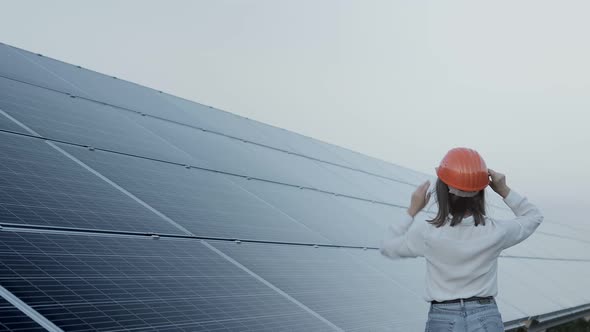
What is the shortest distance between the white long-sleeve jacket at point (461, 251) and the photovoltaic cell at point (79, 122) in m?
5.27

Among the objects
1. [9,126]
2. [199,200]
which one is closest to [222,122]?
[199,200]

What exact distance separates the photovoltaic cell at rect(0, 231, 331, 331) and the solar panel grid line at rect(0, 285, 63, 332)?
5cm

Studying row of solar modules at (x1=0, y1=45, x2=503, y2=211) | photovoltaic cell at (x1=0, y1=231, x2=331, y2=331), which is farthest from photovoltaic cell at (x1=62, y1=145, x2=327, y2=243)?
photovoltaic cell at (x1=0, y1=231, x2=331, y2=331)

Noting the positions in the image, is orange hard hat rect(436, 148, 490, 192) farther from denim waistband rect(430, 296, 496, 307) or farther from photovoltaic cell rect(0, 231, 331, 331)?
photovoltaic cell rect(0, 231, 331, 331)

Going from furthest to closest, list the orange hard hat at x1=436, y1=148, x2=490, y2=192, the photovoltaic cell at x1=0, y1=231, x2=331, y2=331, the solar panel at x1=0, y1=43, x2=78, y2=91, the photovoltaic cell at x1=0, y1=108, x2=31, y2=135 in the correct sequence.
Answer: the solar panel at x1=0, y1=43, x2=78, y2=91
the photovoltaic cell at x1=0, y1=108, x2=31, y2=135
the photovoltaic cell at x1=0, y1=231, x2=331, y2=331
the orange hard hat at x1=436, y1=148, x2=490, y2=192

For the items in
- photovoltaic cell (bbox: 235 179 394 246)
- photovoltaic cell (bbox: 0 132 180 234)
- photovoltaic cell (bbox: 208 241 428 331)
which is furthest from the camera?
photovoltaic cell (bbox: 235 179 394 246)

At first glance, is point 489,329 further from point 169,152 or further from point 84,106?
point 84,106

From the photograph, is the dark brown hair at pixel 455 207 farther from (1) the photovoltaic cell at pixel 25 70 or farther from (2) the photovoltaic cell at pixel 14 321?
(1) the photovoltaic cell at pixel 25 70

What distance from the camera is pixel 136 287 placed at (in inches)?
220

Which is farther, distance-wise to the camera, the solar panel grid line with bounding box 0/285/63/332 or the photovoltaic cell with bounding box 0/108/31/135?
the photovoltaic cell with bounding box 0/108/31/135

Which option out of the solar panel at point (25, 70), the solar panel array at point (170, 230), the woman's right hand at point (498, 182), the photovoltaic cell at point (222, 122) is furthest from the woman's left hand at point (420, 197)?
the photovoltaic cell at point (222, 122)

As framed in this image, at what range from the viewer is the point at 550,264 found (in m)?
18.3

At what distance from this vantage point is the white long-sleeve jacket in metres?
4.76

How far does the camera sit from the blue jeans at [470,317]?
187 inches
